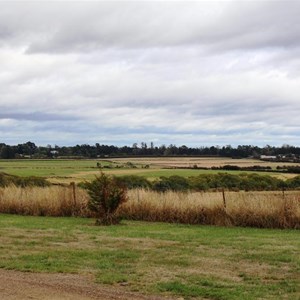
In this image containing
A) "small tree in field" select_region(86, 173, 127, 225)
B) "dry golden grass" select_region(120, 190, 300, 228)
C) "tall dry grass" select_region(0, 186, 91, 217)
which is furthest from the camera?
"tall dry grass" select_region(0, 186, 91, 217)

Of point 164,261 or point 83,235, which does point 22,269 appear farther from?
point 83,235

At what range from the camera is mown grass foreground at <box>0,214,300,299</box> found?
8617 millimetres

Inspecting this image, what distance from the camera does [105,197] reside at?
2112 cm

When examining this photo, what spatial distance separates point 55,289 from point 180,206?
13.9 meters

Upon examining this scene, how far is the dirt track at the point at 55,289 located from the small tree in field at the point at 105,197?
1115 cm

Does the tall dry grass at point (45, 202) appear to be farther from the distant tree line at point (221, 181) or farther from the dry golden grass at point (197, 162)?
the dry golden grass at point (197, 162)

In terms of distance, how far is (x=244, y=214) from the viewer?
20.4 metres

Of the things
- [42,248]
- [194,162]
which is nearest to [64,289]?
[42,248]

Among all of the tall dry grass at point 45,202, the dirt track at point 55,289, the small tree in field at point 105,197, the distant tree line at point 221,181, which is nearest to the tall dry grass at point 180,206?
the tall dry grass at point 45,202

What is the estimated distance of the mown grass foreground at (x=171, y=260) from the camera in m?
8.62

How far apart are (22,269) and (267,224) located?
38.7 ft

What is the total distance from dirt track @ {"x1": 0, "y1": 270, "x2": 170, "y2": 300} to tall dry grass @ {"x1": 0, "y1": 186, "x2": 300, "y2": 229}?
1180cm

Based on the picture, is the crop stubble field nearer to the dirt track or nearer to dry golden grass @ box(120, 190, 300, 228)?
the dirt track

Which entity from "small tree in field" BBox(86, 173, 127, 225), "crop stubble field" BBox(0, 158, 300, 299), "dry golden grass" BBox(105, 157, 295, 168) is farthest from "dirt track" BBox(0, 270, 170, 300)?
"dry golden grass" BBox(105, 157, 295, 168)
